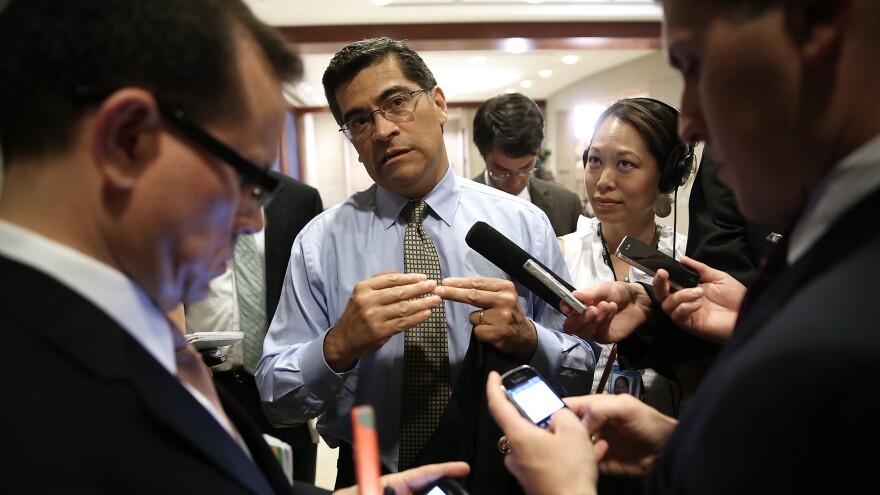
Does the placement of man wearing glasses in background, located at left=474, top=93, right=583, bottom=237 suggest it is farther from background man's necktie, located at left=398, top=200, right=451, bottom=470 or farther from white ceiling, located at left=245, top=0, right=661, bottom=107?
white ceiling, located at left=245, top=0, right=661, bottom=107

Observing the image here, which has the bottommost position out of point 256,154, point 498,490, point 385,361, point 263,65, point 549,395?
point 498,490

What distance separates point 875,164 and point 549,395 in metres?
0.57

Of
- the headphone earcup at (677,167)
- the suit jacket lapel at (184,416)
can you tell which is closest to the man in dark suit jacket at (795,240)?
the suit jacket lapel at (184,416)

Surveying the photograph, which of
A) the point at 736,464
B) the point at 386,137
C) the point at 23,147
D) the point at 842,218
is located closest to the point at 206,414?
the point at 23,147

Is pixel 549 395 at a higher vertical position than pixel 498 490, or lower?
higher

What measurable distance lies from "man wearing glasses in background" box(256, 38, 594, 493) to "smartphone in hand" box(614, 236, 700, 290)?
223mm

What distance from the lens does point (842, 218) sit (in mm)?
517

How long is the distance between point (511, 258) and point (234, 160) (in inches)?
28.8

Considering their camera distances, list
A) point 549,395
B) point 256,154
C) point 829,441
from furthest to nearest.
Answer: point 549,395
point 256,154
point 829,441

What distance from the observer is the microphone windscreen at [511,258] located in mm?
1226

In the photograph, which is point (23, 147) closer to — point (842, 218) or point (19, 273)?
point (19, 273)

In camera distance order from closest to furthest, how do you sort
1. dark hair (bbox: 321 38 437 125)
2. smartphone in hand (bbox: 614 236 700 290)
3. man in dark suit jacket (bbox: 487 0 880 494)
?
man in dark suit jacket (bbox: 487 0 880 494), smartphone in hand (bbox: 614 236 700 290), dark hair (bbox: 321 38 437 125)

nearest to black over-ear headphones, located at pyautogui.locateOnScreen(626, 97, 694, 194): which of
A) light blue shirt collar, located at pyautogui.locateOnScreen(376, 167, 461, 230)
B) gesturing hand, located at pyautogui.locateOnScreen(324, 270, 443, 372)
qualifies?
light blue shirt collar, located at pyautogui.locateOnScreen(376, 167, 461, 230)

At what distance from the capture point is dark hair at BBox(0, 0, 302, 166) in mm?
548
